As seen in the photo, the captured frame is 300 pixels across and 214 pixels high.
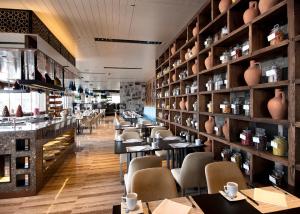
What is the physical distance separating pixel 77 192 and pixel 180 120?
251 cm

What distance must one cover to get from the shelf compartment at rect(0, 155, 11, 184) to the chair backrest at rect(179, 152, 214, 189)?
2.69 metres

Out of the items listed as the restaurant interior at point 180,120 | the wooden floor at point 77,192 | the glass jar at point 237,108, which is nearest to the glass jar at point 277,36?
the restaurant interior at point 180,120

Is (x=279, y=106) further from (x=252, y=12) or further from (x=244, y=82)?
(x=252, y=12)

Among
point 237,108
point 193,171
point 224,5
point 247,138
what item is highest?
point 224,5

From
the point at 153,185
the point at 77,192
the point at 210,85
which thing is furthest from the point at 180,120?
the point at 153,185

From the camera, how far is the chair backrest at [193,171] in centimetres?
249

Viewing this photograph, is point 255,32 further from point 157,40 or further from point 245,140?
point 157,40

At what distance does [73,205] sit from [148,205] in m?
1.91

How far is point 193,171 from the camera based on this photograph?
98.0 inches

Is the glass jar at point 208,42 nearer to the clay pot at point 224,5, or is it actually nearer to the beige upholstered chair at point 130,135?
the clay pot at point 224,5

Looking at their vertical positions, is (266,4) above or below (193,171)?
above

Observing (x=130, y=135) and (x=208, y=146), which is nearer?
(x=208, y=146)

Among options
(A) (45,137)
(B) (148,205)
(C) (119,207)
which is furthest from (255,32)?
(A) (45,137)

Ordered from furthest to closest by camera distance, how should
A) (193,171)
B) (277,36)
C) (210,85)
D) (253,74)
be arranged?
(210,85) < (193,171) < (253,74) < (277,36)
